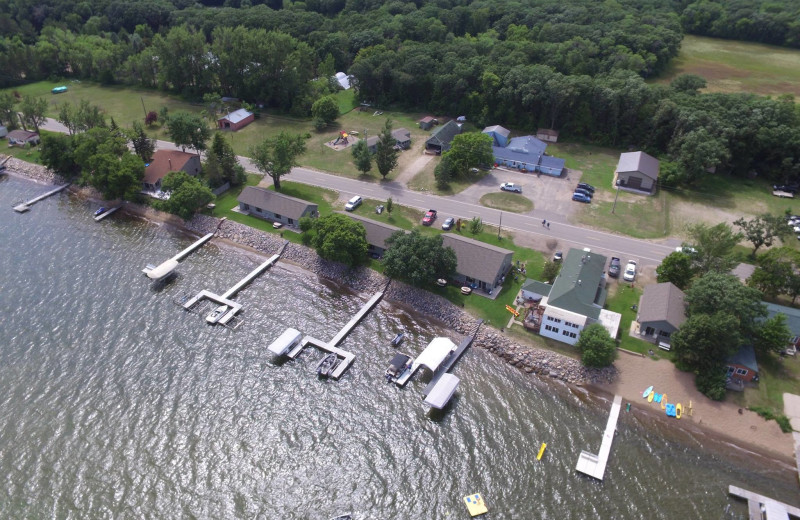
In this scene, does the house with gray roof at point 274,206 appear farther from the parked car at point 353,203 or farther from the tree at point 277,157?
the parked car at point 353,203

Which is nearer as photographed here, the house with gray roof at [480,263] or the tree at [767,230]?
the house with gray roof at [480,263]

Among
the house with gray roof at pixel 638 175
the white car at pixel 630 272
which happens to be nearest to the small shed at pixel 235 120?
the house with gray roof at pixel 638 175

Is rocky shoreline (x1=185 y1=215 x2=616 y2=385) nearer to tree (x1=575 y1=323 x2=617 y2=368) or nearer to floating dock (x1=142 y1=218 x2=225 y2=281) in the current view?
tree (x1=575 y1=323 x2=617 y2=368)

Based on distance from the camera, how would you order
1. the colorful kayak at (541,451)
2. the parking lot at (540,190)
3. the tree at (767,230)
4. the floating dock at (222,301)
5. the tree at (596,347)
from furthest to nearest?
the parking lot at (540,190) → the tree at (767,230) → the floating dock at (222,301) → the tree at (596,347) → the colorful kayak at (541,451)

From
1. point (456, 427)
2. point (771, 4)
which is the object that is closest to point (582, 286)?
point (456, 427)

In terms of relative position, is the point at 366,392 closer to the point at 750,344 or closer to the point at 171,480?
the point at 171,480
